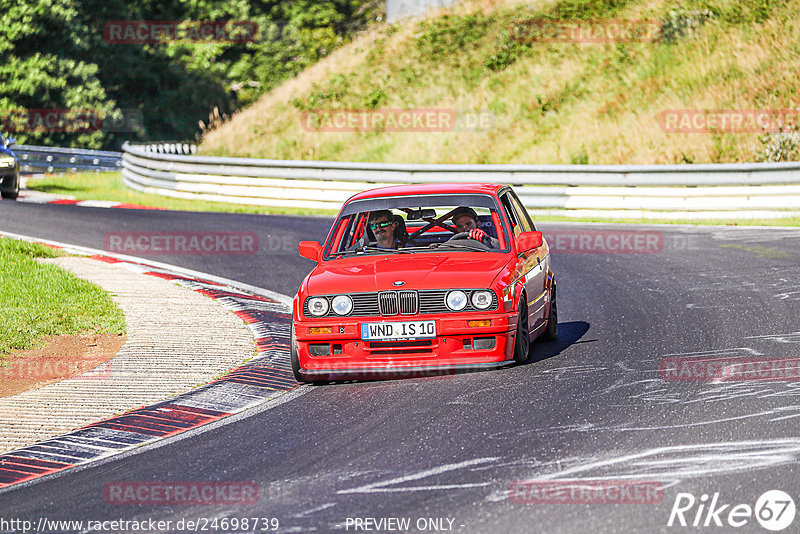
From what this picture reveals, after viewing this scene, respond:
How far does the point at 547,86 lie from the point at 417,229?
69.2 ft

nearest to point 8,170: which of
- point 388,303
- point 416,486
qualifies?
point 388,303

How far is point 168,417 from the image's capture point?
25.6ft

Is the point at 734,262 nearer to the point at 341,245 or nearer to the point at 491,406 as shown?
the point at 341,245

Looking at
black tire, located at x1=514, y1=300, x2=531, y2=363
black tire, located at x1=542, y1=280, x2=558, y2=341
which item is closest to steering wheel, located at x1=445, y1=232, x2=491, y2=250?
black tire, located at x1=514, y1=300, x2=531, y2=363

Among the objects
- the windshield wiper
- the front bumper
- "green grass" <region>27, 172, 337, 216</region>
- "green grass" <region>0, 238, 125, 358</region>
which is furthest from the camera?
"green grass" <region>27, 172, 337, 216</region>

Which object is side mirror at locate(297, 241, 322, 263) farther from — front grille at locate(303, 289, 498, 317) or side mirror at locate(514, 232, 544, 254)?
side mirror at locate(514, 232, 544, 254)

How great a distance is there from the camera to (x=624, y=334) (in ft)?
33.2

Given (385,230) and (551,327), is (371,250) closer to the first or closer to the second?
(385,230)

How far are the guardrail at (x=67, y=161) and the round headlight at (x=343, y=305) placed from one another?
97.4ft

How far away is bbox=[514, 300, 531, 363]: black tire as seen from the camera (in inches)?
341

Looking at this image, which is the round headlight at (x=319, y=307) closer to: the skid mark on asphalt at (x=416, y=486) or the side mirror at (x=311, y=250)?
the side mirror at (x=311, y=250)

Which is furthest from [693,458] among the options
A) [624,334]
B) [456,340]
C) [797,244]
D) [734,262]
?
[797,244]

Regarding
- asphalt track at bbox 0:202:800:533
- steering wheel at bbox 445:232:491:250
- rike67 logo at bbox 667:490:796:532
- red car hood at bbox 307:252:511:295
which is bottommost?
asphalt track at bbox 0:202:800:533

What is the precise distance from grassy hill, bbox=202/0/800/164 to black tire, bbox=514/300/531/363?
50.3 feet
